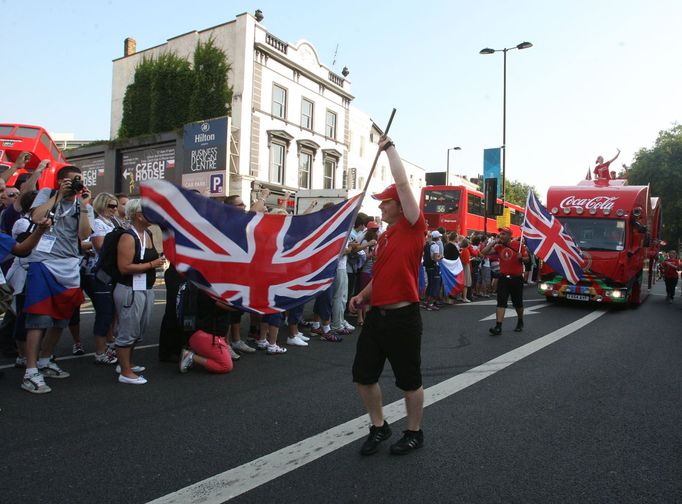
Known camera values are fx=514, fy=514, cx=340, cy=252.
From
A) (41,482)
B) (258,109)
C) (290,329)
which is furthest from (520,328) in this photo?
(258,109)

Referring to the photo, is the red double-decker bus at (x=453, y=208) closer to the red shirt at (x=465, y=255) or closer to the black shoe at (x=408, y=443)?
the red shirt at (x=465, y=255)

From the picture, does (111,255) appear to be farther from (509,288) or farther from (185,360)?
(509,288)

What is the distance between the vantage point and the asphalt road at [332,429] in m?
2.98

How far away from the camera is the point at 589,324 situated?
1017 centimetres

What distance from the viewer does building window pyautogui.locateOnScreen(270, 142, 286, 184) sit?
2819 cm

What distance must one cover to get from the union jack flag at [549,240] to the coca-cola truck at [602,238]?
103cm

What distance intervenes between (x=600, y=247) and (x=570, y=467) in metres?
10.8

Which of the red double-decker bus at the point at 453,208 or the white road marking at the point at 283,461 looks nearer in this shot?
the white road marking at the point at 283,461

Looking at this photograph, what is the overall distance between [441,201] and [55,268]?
832 inches

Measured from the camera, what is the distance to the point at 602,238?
12.9 m

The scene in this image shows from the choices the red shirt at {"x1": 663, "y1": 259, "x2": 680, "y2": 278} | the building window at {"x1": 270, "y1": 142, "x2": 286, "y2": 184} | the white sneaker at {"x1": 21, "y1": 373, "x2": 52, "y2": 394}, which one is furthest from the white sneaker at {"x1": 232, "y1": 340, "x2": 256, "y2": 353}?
the building window at {"x1": 270, "y1": 142, "x2": 286, "y2": 184}

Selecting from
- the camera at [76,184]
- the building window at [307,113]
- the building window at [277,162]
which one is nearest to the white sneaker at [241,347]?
the camera at [76,184]

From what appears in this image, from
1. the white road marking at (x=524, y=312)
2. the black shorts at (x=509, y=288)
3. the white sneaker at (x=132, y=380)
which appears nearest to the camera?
the white sneaker at (x=132, y=380)

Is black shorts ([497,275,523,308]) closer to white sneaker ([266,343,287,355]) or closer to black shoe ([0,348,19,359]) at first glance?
white sneaker ([266,343,287,355])
